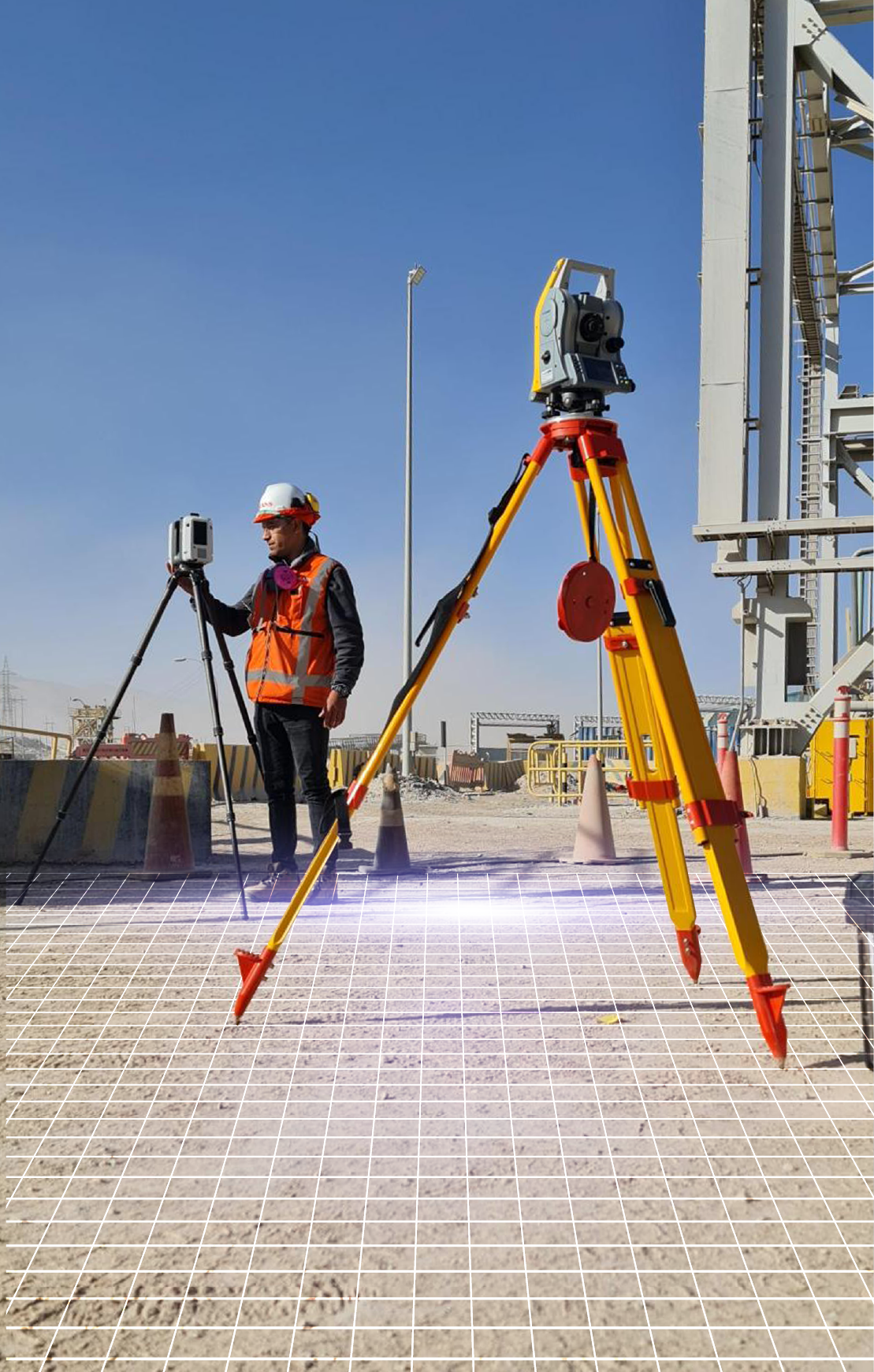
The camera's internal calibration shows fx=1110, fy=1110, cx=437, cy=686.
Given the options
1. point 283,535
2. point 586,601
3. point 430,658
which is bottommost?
point 430,658

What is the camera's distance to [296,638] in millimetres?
4555

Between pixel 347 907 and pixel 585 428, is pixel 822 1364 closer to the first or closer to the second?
pixel 347 907

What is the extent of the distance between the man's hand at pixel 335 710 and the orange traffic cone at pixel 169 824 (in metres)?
1.47

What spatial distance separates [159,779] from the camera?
5.64 metres

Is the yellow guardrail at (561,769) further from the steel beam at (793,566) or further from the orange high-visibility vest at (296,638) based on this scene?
the orange high-visibility vest at (296,638)

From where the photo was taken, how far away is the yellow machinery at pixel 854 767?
11.3m

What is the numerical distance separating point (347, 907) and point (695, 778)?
873 mm

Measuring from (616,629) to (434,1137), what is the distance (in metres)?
1.28

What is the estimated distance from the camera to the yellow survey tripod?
2342mm

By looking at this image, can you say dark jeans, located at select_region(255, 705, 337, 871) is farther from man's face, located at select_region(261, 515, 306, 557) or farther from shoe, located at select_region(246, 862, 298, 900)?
shoe, located at select_region(246, 862, 298, 900)

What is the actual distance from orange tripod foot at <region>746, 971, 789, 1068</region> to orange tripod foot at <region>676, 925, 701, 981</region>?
0.98 ft

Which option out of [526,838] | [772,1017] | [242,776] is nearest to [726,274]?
[526,838]

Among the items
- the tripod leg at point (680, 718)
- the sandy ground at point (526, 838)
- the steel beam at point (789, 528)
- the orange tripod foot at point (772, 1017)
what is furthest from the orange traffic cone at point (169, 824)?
the steel beam at point (789, 528)
